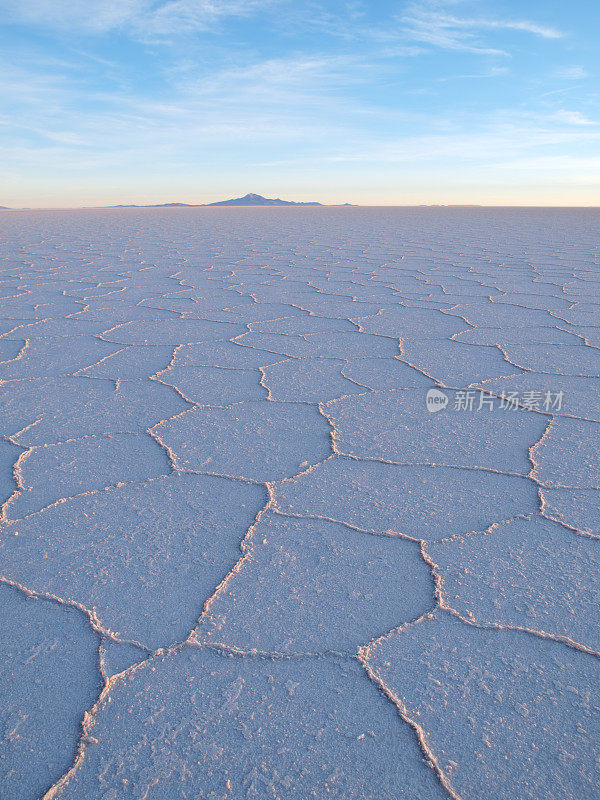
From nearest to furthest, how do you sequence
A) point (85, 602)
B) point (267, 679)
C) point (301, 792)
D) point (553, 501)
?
point (301, 792) < point (267, 679) < point (85, 602) < point (553, 501)

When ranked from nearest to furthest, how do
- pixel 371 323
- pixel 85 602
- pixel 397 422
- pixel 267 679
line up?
pixel 267 679
pixel 85 602
pixel 397 422
pixel 371 323

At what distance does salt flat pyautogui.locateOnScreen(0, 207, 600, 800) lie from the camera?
79 cm

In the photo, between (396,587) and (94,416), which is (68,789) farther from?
(94,416)

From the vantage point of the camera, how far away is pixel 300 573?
44.9 inches

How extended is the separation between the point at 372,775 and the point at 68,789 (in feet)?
1.24

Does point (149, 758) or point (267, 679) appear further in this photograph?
point (267, 679)

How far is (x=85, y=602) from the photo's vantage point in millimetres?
1063

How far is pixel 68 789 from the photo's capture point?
74 centimetres

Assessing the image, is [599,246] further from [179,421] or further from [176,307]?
[179,421]

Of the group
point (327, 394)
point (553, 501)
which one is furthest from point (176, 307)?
point (553, 501)

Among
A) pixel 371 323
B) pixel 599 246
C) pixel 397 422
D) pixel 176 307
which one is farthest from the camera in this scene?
pixel 599 246

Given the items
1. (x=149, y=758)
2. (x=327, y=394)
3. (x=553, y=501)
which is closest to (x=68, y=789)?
(x=149, y=758)

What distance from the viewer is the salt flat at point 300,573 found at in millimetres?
787

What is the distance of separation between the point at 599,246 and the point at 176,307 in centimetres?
643
